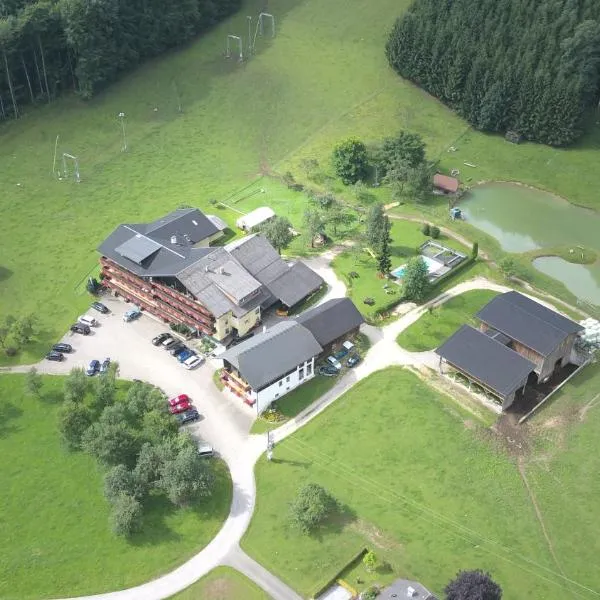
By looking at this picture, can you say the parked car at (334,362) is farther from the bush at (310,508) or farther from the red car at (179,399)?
the bush at (310,508)

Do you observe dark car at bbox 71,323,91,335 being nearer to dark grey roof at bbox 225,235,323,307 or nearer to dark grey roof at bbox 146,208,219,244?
dark grey roof at bbox 146,208,219,244

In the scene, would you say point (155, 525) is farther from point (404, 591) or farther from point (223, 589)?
point (404, 591)

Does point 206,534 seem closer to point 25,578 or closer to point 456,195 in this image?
point 25,578

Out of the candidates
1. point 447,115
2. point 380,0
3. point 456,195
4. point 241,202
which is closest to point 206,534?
point 241,202

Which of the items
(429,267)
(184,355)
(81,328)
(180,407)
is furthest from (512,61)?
(180,407)

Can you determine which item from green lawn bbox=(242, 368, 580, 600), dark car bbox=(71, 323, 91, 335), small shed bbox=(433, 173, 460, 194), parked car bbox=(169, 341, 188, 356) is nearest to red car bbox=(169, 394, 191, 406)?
parked car bbox=(169, 341, 188, 356)

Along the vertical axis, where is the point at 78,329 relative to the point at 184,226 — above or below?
below
